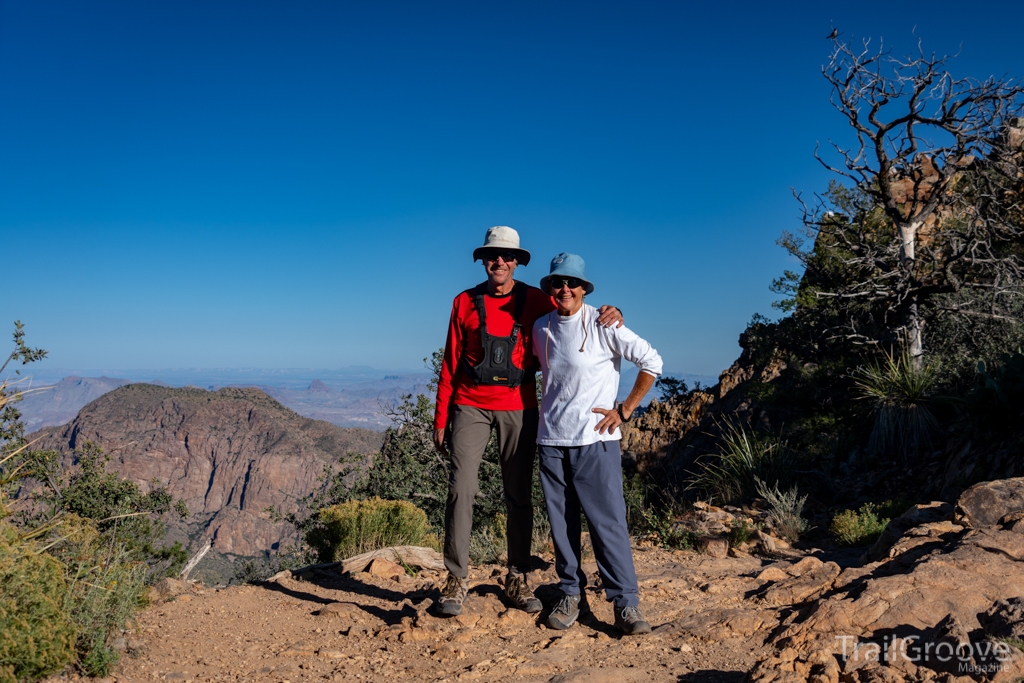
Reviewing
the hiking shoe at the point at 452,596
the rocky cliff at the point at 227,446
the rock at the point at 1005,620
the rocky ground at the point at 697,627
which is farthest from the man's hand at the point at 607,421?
the rocky cliff at the point at 227,446

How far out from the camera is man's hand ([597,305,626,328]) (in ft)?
14.0

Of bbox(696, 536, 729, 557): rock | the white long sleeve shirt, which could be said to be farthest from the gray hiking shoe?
Answer: bbox(696, 536, 729, 557): rock

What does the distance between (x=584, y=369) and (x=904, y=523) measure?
11.3ft

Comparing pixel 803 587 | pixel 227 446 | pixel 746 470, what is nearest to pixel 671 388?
pixel 746 470

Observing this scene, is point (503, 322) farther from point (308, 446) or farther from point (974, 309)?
point (308, 446)

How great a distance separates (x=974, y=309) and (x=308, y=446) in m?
58.5

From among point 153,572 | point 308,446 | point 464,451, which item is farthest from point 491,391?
point 308,446

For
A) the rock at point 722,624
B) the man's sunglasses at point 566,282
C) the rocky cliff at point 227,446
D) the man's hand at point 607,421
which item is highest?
the man's sunglasses at point 566,282

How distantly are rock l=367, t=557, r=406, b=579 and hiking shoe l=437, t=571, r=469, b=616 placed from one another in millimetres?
1989

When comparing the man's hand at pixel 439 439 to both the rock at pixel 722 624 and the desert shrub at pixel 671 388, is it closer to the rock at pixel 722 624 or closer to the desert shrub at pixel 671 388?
the rock at pixel 722 624

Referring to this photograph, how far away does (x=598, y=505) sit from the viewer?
14.2 ft

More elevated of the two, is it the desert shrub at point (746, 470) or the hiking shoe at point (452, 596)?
the desert shrub at point (746, 470)

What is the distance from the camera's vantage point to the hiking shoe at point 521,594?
4719 mm

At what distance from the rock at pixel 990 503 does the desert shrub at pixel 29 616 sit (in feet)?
18.9
